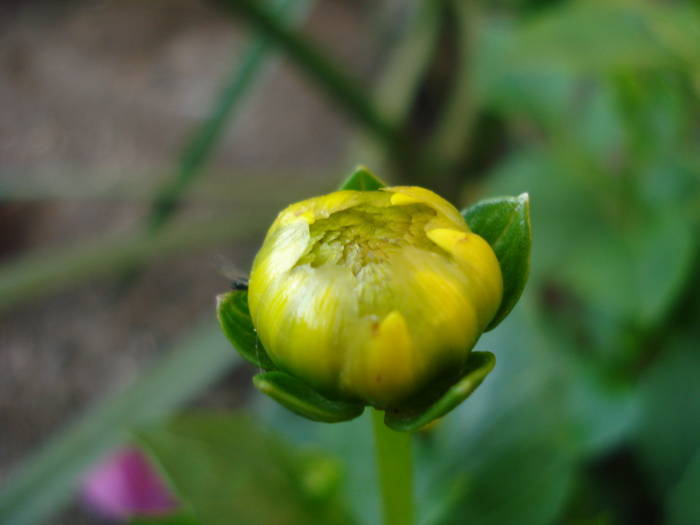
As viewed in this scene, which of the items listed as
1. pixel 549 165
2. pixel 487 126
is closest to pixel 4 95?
pixel 487 126

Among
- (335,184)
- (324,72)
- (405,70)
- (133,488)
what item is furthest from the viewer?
(405,70)

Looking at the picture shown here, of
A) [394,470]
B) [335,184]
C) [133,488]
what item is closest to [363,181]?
[394,470]

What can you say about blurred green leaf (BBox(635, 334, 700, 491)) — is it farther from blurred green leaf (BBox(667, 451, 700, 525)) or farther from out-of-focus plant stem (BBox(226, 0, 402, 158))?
out-of-focus plant stem (BBox(226, 0, 402, 158))

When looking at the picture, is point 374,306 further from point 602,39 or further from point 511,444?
point 602,39

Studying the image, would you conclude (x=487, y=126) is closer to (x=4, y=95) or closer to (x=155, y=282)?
(x=155, y=282)

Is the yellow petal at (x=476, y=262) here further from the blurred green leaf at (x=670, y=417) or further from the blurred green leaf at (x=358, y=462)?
the blurred green leaf at (x=670, y=417)
